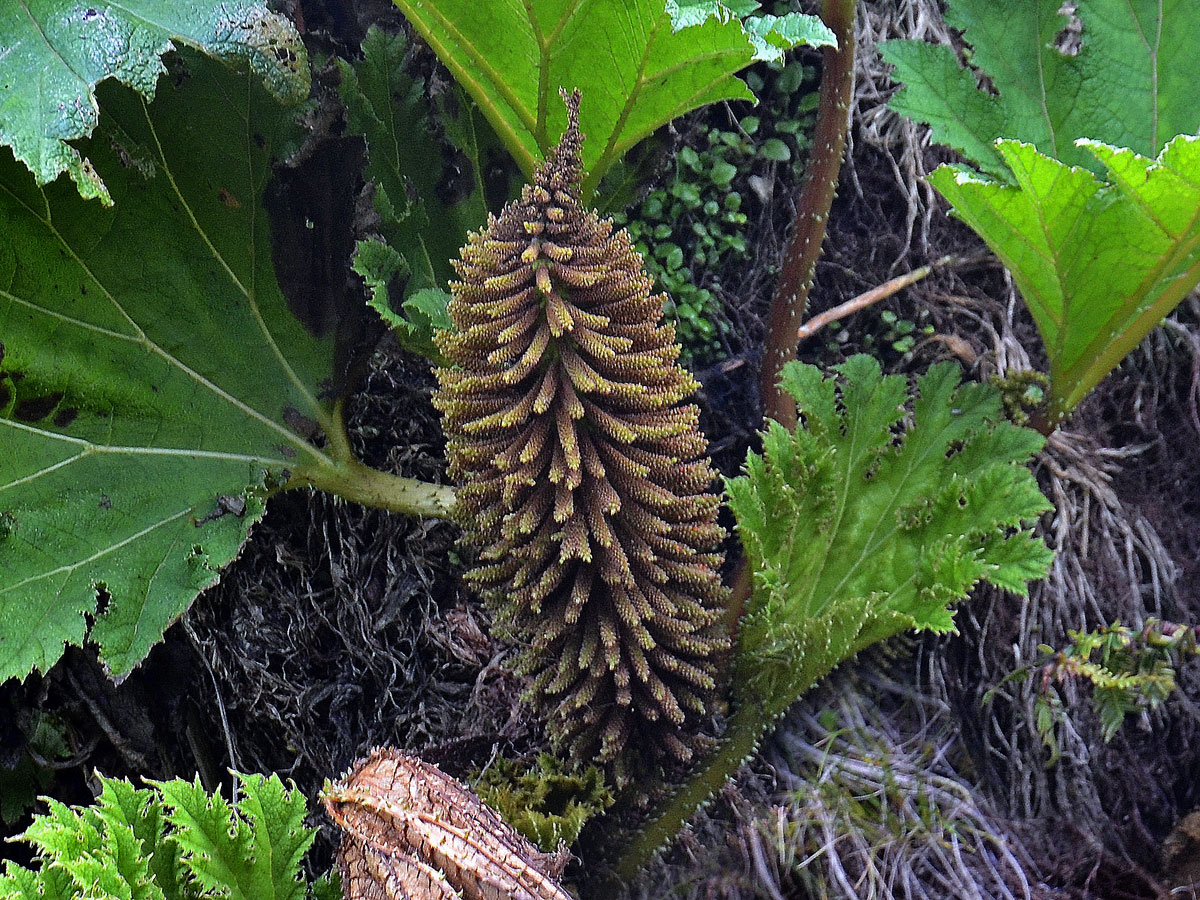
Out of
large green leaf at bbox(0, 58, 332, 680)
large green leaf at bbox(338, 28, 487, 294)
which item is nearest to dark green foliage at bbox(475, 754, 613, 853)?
large green leaf at bbox(0, 58, 332, 680)

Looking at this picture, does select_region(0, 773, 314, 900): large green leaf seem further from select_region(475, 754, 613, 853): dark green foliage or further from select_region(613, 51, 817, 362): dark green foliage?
select_region(613, 51, 817, 362): dark green foliage

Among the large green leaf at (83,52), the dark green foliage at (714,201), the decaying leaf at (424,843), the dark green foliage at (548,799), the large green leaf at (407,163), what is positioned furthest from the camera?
the dark green foliage at (714,201)

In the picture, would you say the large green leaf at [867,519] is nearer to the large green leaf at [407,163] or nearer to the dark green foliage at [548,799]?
the dark green foliage at [548,799]

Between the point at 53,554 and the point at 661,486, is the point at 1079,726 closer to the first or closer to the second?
the point at 661,486

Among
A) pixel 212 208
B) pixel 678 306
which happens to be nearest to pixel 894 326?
pixel 678 306

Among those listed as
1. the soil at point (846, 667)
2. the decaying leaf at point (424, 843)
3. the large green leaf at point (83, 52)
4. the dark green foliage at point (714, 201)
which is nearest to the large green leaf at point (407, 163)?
the soil at point (846, 667)

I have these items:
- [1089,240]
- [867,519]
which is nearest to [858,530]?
[867,519]
